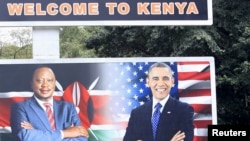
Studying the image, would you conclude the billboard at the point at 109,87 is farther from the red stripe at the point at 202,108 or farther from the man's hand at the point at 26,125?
the man's hand at the point at 26,125

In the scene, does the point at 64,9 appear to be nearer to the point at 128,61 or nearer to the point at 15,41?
the point at 128,61

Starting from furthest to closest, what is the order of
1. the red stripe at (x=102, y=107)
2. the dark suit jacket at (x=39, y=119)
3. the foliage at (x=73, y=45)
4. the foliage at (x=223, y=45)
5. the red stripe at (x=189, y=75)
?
the foliage at (x=73, y=45)
the foliage at (x=223, y=45)
the red stripe at (x=189, y=75)
the red stripe at (x=102, y=107)
the dark suit jacket at (x=39, y=119)

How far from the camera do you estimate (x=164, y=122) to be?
742cm

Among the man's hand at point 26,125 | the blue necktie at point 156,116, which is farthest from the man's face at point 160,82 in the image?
the man's hand at point 26,125

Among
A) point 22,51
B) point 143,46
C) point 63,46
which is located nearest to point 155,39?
point 143,46

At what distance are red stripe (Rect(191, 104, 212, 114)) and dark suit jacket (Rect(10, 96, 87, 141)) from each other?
1451 millimetres

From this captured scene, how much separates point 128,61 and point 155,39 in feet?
34.2

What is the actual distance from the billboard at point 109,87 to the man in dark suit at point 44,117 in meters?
0.07

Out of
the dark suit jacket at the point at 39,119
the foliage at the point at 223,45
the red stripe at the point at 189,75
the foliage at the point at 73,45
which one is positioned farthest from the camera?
the foliage at the point at 73,45

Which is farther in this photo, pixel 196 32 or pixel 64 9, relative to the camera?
pixel 196 32

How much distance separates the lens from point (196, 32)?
631 inches

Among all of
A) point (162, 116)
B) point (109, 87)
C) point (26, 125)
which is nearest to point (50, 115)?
point (26, 125)

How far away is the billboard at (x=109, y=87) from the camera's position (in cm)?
726

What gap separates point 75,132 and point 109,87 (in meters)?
0.70
